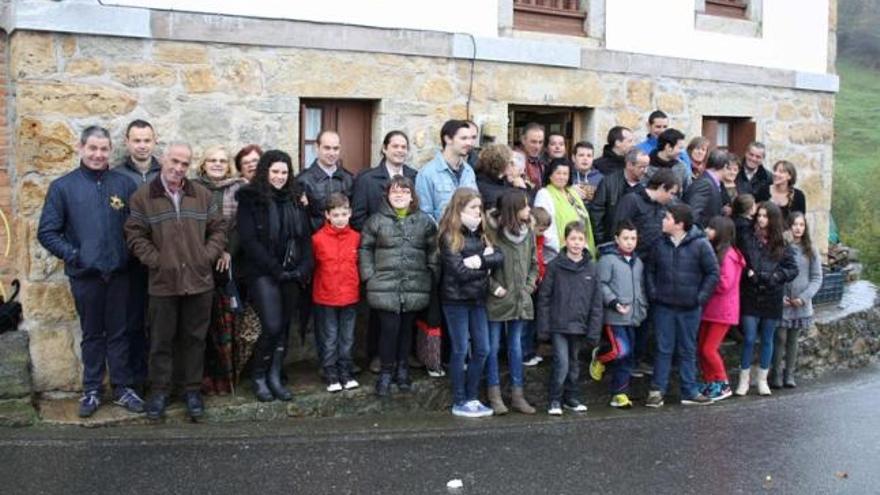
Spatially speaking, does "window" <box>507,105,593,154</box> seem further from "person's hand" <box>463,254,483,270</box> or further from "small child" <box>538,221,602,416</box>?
"person's hand" <box>463,254,483,270</box>

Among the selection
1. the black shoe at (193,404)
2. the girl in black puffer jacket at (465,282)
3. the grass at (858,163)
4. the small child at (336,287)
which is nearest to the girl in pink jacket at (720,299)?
the girl in black puffer jacket at (465,282)

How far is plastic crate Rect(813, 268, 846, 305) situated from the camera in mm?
10000

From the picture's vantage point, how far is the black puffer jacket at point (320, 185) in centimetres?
653

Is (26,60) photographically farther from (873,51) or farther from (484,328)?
(873,51)

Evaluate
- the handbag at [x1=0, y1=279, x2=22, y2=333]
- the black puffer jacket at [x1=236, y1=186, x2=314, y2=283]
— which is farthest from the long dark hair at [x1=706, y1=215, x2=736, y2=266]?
the handbag at [x1=0, y1=279, x2=22, y2=333]

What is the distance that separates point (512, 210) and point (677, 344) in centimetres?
182

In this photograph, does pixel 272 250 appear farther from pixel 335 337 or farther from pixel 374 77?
pixel 374 77

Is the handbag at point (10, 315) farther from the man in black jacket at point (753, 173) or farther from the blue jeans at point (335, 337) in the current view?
the man in black jacket at point (753, 173)

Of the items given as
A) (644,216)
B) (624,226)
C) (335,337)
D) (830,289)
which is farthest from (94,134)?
(830,289)

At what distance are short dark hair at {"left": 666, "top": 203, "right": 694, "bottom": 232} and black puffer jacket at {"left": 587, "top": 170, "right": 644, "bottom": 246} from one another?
63 cm

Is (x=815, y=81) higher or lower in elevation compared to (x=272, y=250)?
higher

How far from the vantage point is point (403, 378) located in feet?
21.9

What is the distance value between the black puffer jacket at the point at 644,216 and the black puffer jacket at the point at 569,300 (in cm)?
71

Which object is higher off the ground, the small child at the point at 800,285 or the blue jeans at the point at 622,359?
the small child at the point at 800,285
